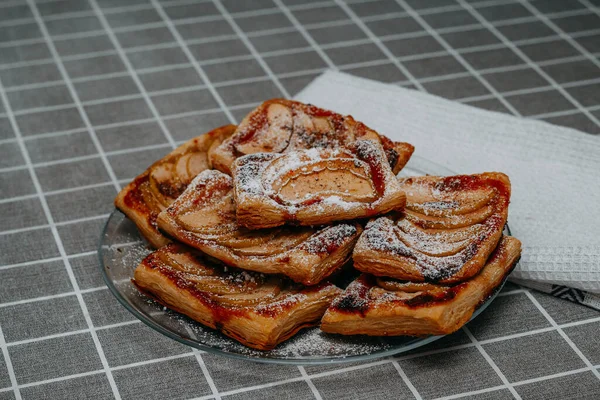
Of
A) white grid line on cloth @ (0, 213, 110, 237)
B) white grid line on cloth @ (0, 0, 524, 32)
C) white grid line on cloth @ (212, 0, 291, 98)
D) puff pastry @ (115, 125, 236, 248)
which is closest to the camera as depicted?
puff pastry @ (115, 125, 236, 248)

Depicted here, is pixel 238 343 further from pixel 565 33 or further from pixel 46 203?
pixel 565 33

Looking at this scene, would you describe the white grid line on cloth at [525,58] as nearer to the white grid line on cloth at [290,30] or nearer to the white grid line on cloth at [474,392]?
the white grid line on cloth at [290,30]

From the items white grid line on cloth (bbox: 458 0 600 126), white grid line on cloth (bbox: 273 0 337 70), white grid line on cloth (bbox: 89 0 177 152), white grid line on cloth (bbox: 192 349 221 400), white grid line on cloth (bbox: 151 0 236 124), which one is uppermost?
white grid line on cloth (bbox: 458 0 600 126)

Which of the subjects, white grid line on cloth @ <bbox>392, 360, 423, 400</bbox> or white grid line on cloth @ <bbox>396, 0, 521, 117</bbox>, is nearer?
white grid line on cloth @ <bbox>392, 360, 423, 400</bbox>

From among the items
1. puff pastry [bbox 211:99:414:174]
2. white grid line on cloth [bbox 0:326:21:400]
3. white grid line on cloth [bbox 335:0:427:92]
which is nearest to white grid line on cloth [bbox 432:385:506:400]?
puff pastry [bbox 211:99:414:174]

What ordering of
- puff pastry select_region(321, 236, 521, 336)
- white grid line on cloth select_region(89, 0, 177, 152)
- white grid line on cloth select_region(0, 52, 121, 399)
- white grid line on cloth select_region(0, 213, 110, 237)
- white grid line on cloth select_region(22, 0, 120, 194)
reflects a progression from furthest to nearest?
1. white grid line on cloth select_region(89, 0, 177, 152)
2. white grid line on cloth select_region(22, 0, 120, 194)
3. white grid line on cloth select_region(0, 213, 110, 237)
4. white grid line on cloth select_region(0, 52, 121, 399)
5. puff pastry select_region(321, 236, 521, 336)

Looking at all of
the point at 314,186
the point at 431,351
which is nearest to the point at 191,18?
the point at 314,186

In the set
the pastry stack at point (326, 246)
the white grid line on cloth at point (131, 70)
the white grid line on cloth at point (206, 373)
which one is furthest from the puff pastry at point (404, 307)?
the white grid line on cloth at point (131, 70)

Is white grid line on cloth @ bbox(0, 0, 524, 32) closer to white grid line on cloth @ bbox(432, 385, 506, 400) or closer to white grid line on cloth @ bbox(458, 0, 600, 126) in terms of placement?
white grid line on cloth @ bbox(458, 0, 600, 126)

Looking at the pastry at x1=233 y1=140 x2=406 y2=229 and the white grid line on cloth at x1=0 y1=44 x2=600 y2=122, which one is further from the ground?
the pastry at x1=233 y1=140 x2=406 y2=229
